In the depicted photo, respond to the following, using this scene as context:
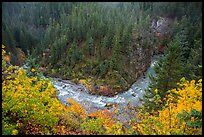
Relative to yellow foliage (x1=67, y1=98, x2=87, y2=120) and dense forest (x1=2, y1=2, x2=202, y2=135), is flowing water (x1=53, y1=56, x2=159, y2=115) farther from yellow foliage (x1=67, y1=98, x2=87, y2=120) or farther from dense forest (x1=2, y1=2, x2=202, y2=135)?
yellow foliage (x1=67, y1=98, x2=87, y2=120)

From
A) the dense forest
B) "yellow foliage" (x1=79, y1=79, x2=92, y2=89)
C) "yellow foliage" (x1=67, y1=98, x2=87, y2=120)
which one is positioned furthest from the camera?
"yellow foliage" (x1=79, y1=79, x2=92, y2=89)

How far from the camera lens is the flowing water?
45344 mm

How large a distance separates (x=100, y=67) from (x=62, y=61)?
53.8 ft

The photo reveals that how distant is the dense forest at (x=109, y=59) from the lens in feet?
46.2

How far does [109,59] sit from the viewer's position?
58156 millimetres

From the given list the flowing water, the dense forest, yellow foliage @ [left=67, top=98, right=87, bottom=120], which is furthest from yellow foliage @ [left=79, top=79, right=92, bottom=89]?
yellow foliage @ [left=67, top=98, right=87, bottom=120]

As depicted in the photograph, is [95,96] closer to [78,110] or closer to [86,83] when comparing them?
[86,83]

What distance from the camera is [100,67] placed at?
55.9m

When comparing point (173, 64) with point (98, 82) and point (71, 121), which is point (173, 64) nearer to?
point (71, 121)

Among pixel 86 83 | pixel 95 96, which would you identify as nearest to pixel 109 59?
pixel 86 83

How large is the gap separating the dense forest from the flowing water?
1543 millimetres

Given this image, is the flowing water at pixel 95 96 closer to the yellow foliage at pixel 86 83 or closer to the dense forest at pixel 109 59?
the yellow foliage at pixel 86 83

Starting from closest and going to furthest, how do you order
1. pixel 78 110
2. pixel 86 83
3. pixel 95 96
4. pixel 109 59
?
pixel 78 110, pixel 95 96, pixel 86 83, pixel 109 59

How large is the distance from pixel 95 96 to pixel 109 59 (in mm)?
12689
